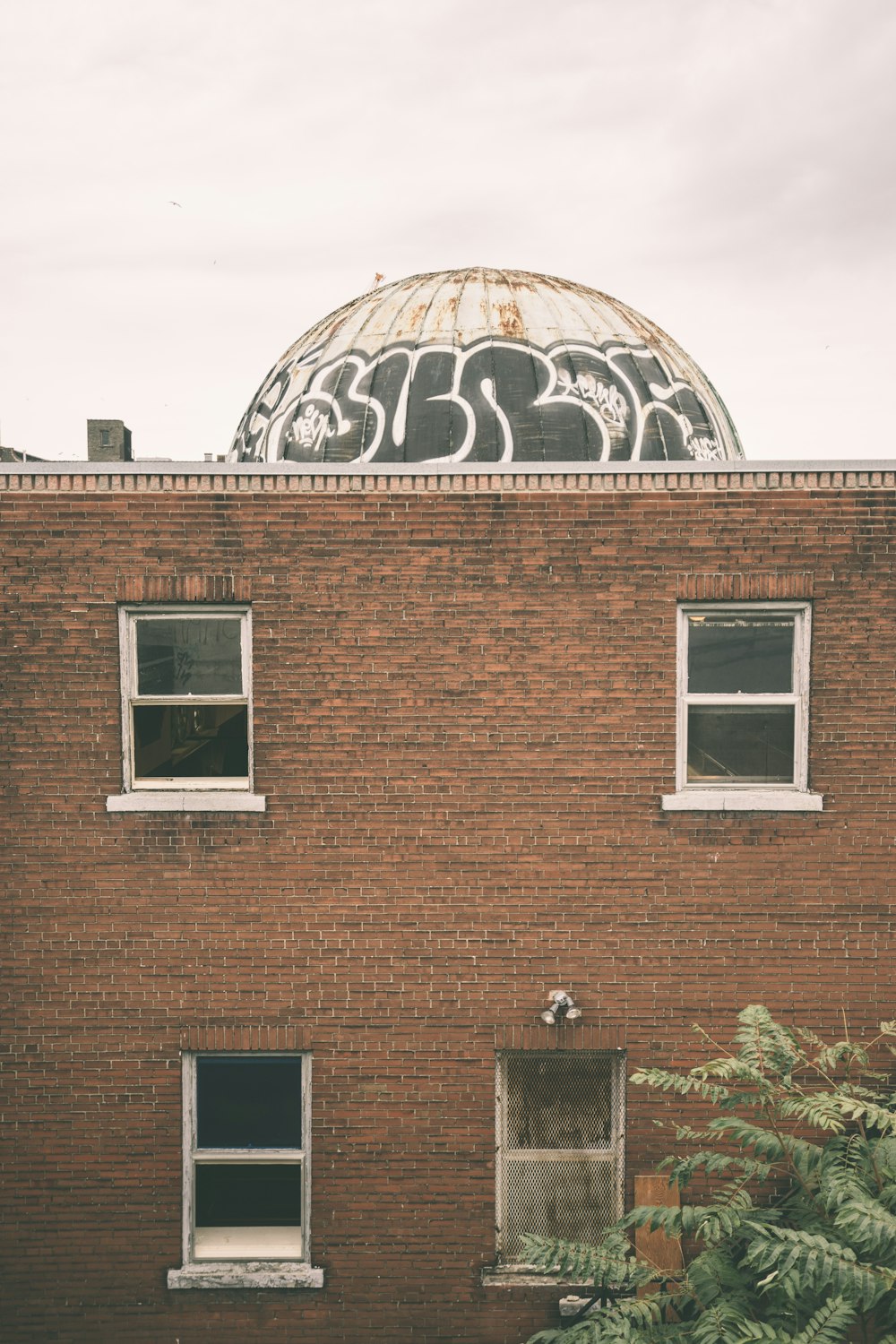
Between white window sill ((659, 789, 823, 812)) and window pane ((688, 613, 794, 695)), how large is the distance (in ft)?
2.74

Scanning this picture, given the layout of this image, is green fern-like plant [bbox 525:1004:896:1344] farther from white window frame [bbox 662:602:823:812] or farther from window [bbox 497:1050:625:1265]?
white window frame [bbox 662:602:823:812]

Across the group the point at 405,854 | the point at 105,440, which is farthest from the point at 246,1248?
the point at 105,440

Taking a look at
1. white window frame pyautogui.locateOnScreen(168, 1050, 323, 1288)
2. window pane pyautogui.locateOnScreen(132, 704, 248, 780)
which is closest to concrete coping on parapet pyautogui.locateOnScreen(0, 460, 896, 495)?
window pane pyautogui.locateOnScreen(132, 704, 248, 780)

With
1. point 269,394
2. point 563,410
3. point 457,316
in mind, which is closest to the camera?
point 563,410

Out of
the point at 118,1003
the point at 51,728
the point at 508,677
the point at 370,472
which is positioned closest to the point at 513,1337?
the point at 118,1003

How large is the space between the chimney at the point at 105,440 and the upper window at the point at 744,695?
30.9 ft

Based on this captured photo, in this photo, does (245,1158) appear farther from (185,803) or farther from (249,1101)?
(185,803)

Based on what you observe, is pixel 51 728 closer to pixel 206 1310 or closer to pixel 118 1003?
pixel 118 1003

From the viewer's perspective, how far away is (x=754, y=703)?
25.4 feet

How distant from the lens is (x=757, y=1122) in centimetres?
770

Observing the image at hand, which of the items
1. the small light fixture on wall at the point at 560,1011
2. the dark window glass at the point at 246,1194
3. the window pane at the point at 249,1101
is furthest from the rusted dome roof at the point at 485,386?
the dark window glass at the point at 246,1194

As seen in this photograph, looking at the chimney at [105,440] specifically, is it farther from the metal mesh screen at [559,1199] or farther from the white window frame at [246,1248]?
the metal mesh screen at [559,1199]

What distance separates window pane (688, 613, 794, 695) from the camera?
7734 mm

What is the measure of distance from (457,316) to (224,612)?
205 inches
